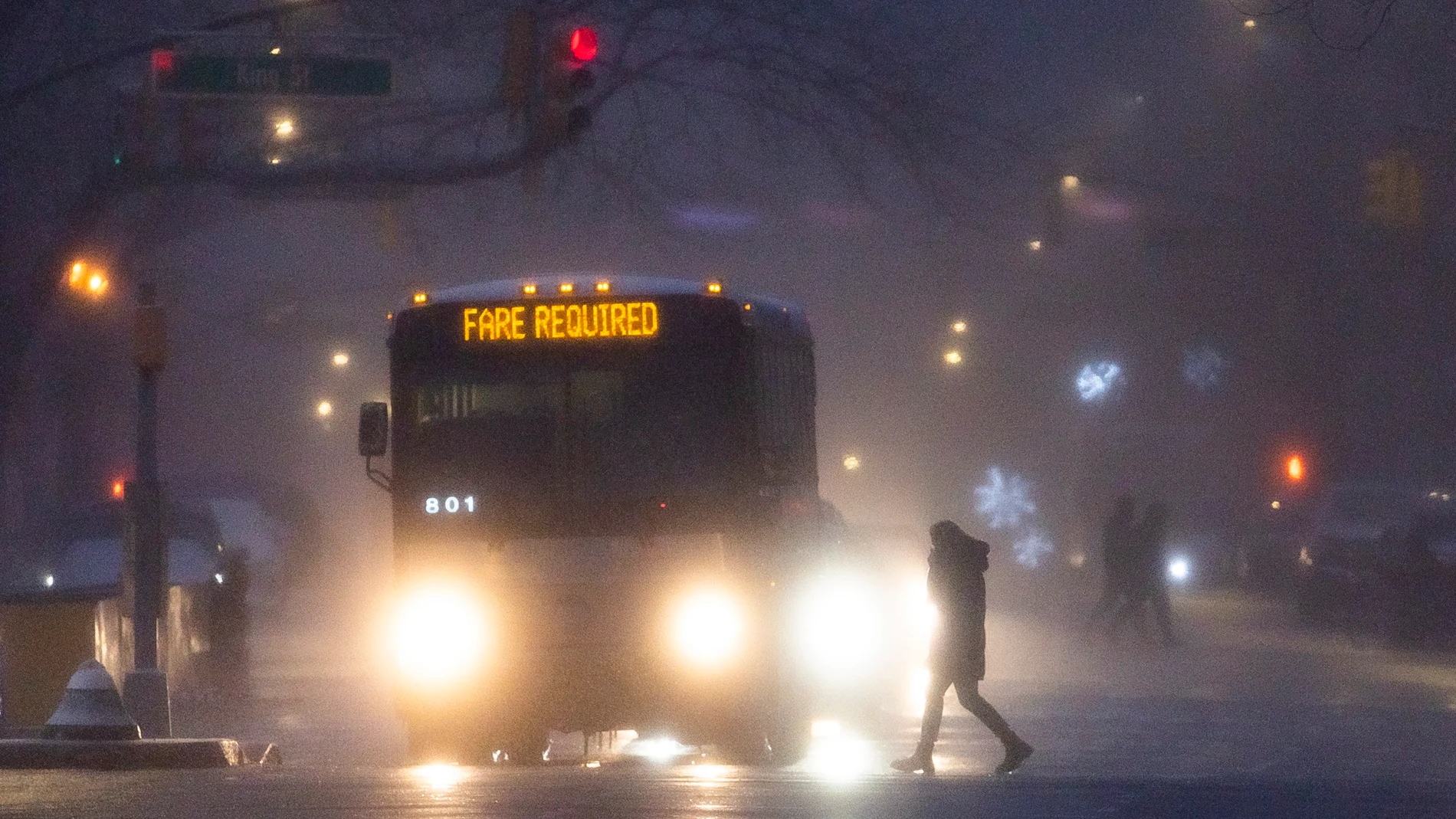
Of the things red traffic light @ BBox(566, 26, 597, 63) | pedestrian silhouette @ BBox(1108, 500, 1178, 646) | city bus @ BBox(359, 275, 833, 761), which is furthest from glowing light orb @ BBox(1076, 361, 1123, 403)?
city bus @ BBox(359, 275, 833, 761)

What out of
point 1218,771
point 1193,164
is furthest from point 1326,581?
point 1193,164

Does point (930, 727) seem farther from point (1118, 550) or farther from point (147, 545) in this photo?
point (1118, 550)

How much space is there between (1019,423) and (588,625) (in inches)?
2299

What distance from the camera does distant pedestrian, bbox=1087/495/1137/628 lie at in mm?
27703

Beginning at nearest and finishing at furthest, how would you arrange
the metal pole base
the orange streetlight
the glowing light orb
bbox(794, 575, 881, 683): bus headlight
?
the metal pole base < bbox(794, 575, 881, 683): bus headlight < the orange streetlight < the glowing light orb

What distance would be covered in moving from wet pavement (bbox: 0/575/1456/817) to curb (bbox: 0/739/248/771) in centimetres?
91

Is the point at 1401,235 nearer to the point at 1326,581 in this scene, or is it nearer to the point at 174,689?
the point at 1326,581

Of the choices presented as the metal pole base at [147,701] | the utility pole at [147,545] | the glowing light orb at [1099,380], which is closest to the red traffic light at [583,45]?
the utility pole at [147,545]

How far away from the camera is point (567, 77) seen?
18734mm

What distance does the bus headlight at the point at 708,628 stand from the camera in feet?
45.3

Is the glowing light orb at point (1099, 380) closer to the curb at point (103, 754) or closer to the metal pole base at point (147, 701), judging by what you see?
the metal pole base at point (147, 701)

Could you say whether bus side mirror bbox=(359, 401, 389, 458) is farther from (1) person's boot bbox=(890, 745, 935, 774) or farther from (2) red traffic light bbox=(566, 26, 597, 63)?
(2) red traffic light bbox=(566, 26, 597, 63)

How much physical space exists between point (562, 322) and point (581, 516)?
138cm

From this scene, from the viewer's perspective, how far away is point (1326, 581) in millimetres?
29859
